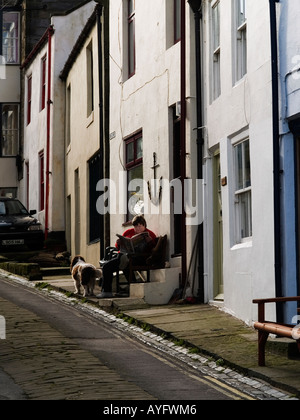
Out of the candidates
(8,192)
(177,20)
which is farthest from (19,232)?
(177,20)

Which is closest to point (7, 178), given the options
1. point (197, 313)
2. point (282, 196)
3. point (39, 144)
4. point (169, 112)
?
point (39, 144)

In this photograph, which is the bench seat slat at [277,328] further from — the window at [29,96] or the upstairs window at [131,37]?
the window at [29,96]

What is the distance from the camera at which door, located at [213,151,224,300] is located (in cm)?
1466

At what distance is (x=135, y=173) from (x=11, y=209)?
8.99 meters

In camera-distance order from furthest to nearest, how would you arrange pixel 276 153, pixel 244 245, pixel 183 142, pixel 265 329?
pixel 183 142, pixel 244 245, pixel 276 153, pixel 265 329

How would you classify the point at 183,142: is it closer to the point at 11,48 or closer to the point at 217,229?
the point at 217,229

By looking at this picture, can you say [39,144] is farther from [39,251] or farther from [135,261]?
[135,261]

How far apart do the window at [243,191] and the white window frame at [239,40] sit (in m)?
1.08

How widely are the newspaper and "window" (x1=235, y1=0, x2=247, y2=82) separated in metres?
3.91

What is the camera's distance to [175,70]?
635 inches

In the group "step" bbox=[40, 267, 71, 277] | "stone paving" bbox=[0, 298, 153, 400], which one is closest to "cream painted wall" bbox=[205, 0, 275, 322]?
"stone paving" bbox=[0, 298, 153, 400]

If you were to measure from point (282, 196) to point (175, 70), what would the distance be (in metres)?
5.29

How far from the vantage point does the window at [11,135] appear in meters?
34.1

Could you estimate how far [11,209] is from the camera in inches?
1056
